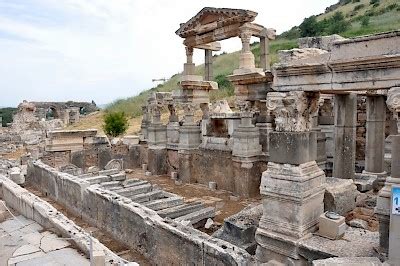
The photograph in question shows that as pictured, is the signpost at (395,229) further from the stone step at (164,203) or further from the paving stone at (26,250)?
the stone step at (164,203)

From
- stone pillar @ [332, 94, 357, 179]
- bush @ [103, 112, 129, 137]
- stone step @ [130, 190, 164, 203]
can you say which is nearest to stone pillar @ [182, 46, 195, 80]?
stone step @ [130, 190, 164, 203]

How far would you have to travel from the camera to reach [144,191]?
8672 mm

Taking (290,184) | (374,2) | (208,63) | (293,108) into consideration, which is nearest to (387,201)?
(290,184)

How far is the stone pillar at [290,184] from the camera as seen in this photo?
14.8 feet

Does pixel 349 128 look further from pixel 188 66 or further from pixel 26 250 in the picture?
pixel 26 250

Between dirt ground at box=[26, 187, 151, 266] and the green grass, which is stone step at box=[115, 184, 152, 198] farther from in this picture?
the green grass

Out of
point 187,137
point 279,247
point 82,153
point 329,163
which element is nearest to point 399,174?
point 279,247

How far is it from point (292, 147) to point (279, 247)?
139cm

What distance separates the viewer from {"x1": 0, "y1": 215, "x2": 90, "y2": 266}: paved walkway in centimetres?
412

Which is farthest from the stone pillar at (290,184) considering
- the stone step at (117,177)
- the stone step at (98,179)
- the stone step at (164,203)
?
the stone step at (117,177)

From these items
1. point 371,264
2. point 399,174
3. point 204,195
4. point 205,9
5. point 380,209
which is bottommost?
point 204,195

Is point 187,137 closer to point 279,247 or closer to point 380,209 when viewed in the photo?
point 279,247

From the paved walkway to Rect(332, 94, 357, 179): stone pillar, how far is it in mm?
5806

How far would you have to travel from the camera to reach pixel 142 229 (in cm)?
586
